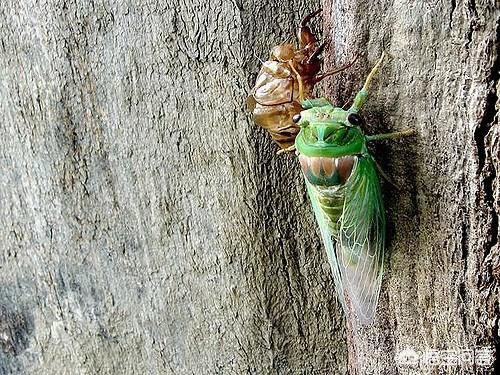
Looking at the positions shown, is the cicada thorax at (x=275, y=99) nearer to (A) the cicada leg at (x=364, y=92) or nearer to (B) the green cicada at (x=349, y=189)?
(B) the green cicada at (x=349, y=189)

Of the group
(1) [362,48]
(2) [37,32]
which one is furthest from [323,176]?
(2) [37,32]

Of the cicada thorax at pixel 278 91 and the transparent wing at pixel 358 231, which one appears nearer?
the transparent wing at pixel 358 231

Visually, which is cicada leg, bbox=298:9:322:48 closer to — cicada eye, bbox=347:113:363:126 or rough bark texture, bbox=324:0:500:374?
rough bark texture, bbox=324:0:500:374

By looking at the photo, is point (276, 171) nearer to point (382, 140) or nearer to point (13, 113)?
point (382, 140)

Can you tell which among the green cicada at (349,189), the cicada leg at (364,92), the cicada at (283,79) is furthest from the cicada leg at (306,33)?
the cicada leg at (364,92)

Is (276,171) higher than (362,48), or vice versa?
(362,48)

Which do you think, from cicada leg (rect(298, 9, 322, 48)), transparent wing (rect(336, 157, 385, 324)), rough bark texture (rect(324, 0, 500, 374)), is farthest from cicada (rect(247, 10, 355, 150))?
transparent wing (rect(336, 157, 385, 324))
